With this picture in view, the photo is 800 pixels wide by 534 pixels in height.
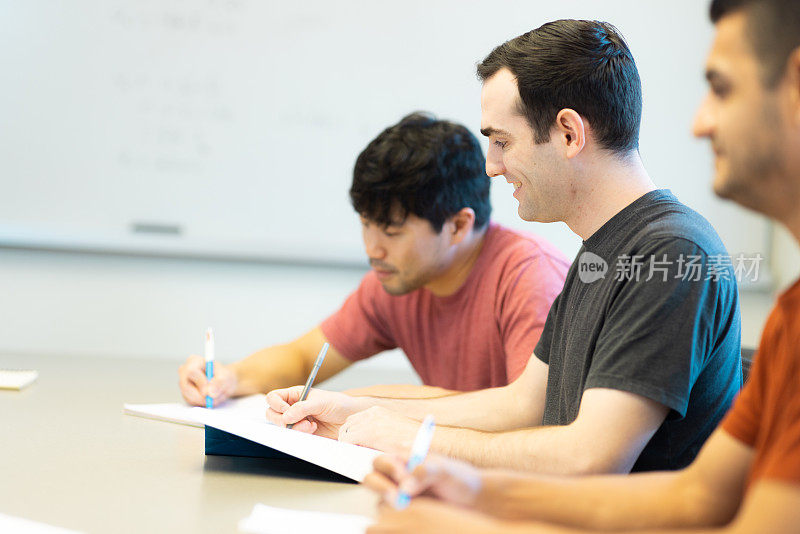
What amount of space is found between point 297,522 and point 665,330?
50 cm

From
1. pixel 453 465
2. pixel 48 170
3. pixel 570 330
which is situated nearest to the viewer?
pixel 453 465

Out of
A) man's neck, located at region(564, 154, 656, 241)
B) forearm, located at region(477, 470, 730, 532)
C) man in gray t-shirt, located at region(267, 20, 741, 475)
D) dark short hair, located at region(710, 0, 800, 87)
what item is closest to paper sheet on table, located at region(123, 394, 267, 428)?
man in gray t-shirt, located at region(267, 20, 741, 475)

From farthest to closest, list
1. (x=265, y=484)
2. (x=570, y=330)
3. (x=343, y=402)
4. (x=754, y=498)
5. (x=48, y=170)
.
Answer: (x=48, y=170) → (x=343, y=402) → (x=570, y=330) → (x=265, y=484) → (x=754, y=498)

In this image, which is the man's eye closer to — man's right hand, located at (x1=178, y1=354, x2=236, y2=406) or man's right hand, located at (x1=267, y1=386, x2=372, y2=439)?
man's right hand, located at (x1=267, y1=386, x2=372, y2=439)

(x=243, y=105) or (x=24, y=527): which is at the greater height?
(x=243, y=105)

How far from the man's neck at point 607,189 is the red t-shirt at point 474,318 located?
1.20 feet

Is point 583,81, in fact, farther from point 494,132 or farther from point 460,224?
point 460,224

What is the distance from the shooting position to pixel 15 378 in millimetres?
1845

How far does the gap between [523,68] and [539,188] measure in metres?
0.20

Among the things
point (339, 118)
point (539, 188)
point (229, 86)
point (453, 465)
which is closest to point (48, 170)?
point (229, 86)

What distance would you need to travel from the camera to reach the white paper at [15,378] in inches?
70.5

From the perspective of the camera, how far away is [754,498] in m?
0.63

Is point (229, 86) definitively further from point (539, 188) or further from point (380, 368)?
point (539, 188)

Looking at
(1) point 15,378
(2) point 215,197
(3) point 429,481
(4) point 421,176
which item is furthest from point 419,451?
→ (2) point 215,197
